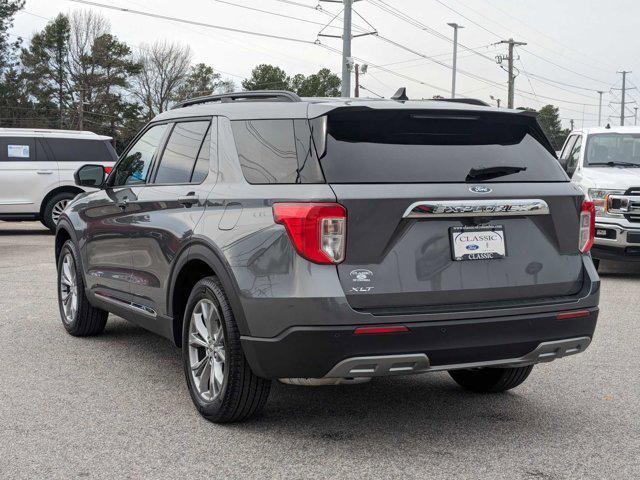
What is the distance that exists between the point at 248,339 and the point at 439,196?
1160 mm

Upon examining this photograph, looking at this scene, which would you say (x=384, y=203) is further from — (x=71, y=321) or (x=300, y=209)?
(x=71, y=321)

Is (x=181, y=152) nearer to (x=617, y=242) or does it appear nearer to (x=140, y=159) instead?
(x=140, y=159)

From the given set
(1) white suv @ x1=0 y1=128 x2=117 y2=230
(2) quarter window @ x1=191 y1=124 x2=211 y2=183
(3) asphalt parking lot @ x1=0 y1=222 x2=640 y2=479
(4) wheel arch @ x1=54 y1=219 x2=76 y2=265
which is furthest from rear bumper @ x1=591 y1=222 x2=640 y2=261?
(1) white suv @ x1=0 y1=128 x2=117 y2=230

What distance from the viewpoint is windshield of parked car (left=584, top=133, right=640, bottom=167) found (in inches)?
484

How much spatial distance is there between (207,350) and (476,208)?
168 cm

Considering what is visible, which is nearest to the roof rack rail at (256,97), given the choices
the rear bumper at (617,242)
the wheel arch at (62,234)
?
the wheel arch at (62,234)

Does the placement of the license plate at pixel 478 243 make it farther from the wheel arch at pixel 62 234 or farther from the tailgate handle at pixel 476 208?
the wheel arch at pixel 62 234

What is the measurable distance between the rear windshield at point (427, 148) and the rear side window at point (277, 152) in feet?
0.35

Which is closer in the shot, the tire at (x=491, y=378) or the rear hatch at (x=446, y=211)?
the rear hatch at (x=446, y=211)

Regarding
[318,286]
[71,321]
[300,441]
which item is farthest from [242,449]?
[71,321]

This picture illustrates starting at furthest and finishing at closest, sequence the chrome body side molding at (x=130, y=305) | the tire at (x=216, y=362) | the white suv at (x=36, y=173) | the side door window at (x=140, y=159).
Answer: the white suv at (x=36, y=173)
the side door window at (x=140, y=159)
the chrome body side molding at (x=130, y=305)
the tire at (x=216, y=362)

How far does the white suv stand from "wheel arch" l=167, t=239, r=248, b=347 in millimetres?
12881

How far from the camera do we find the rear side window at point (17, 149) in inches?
688

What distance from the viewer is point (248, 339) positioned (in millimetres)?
4312
